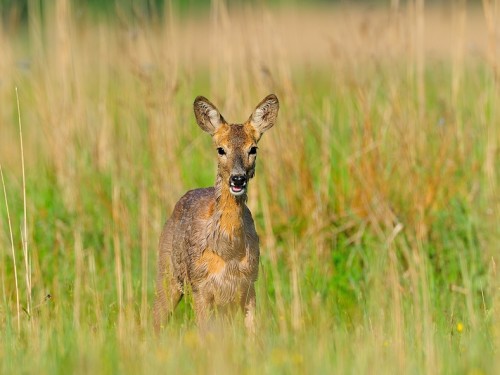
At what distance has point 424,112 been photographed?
25.5 feet

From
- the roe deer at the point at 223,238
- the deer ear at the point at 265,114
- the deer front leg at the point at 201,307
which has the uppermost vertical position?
the deer ear at the point at 265,114

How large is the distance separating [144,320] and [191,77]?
3426mm

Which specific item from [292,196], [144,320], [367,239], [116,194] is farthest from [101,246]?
[144,320]

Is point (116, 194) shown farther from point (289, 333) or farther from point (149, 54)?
point (289, 333)

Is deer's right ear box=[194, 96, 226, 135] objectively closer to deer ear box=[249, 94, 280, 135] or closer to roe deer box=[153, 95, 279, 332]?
roe deer box=[153, 95, 279, 332]

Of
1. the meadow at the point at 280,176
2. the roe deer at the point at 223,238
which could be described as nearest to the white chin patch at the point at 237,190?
the roe deer at the point at 223,238

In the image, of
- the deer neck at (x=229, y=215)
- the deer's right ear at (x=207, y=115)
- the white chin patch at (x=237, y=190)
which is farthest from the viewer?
the deer's right ear at (x=207, y=115)

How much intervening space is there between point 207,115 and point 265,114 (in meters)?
0.33

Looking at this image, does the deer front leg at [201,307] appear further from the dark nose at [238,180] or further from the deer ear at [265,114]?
the deer ear at [265,114]

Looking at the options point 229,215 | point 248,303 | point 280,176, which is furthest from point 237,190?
point 280,176

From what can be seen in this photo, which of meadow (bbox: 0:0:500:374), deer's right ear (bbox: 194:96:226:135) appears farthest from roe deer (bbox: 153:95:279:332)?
meadow (bbox: 0:0:500:374)

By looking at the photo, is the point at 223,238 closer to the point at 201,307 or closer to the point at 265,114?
the point at 201,307

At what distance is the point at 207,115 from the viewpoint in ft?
19.8

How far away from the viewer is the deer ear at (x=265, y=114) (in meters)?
6.03
